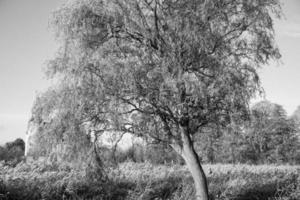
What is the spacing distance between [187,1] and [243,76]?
299cm

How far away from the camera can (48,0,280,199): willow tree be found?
896 cm

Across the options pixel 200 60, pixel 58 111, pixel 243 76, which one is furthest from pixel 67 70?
pixel 243 76

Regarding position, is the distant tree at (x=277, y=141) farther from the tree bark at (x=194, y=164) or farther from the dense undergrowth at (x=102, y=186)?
the tree bark at (x=194, y=164)

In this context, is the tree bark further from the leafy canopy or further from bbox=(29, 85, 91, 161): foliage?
bbox=(29, 85, 91, 161): foliage

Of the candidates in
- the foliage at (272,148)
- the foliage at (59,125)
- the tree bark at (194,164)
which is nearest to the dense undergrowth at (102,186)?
the tree bark at (194,164)

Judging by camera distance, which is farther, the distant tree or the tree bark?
the distant tree

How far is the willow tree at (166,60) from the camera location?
29.4 feet

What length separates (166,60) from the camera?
930 cm

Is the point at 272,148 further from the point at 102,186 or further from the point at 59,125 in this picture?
the point at 59,125

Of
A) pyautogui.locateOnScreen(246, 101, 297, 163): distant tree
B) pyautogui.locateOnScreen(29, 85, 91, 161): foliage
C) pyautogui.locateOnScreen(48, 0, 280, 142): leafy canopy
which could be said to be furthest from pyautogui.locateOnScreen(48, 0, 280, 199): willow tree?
pyautogui.locateOnScreen(246, 101, 297, 163): distant tree

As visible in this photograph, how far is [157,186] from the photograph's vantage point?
473 inches

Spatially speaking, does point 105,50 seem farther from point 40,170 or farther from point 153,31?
point 40,170

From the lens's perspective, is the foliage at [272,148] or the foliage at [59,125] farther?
the foliage at [272,148]

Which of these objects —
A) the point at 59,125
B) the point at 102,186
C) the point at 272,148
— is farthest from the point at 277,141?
the point at 59,125
